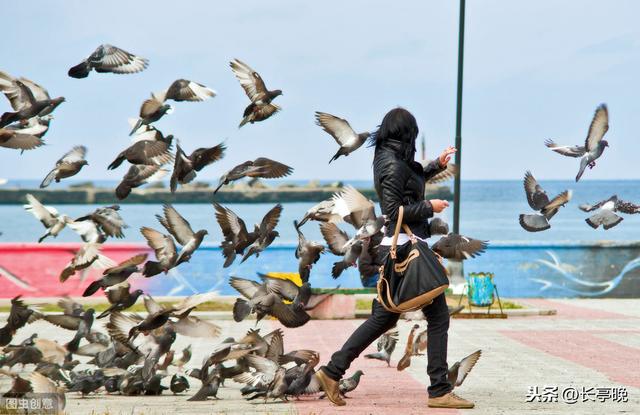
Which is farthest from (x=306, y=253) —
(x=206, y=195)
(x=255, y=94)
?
(x=206, y=195)

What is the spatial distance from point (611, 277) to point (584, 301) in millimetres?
1309

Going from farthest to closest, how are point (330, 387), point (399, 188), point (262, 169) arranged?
point (262, 169), point (330, 387), point (399, 188)

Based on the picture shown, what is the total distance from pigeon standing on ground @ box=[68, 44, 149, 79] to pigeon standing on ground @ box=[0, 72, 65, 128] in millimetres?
283

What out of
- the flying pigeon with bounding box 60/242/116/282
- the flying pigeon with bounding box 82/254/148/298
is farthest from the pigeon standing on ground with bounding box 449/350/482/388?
the flying pigeon with bounding box 60/242/116/282

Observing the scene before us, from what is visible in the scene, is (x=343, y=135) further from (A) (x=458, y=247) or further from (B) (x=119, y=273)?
(B) (x=119, y=273)

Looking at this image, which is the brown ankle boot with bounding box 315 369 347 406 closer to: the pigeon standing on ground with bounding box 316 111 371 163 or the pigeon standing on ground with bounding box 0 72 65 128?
the pigeon standing on ground with bounding box 316 111 371 163

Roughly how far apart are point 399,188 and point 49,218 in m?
3.80

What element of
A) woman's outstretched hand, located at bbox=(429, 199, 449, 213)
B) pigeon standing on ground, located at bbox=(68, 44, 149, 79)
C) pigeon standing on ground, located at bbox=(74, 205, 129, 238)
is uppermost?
pigeon standing on ground, located at bbox=(68, 44, 149, 79)

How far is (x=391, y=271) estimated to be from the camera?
7.38m

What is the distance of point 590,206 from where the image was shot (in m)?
8.84

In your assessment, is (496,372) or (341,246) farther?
(496,372)

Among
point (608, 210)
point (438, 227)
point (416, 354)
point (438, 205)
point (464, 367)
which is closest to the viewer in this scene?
point (438, 205)

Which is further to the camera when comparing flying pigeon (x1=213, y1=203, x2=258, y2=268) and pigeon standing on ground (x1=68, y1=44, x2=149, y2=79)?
pigeon standing on ground (x1=68, y1=44, x2=149, y2=79)

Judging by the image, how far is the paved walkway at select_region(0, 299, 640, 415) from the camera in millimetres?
7785
